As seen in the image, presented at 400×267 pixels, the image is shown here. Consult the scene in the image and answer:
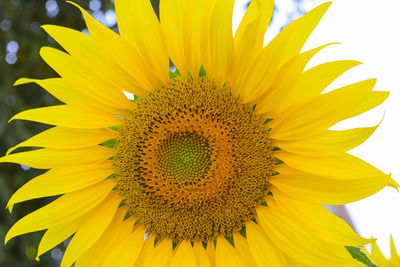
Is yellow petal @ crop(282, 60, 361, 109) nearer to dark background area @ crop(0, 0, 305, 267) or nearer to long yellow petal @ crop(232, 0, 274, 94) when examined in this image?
long yellow petal @ crop(232, 0, 274, 94)

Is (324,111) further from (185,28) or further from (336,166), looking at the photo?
(185,28)

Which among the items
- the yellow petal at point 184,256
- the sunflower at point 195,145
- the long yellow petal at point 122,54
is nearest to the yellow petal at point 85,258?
the sunflower at point 195,145

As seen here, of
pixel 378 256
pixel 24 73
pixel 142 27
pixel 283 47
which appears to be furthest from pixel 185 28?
pixel 24 73

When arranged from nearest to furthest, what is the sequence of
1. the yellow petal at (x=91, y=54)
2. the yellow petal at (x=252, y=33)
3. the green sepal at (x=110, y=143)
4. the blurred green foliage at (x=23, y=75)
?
1. the yellow petal at (x=252, y=33)
2. the yellow petal at (x=91, y=54)
3. the green sepal at (x=110, y=143)
4. the blurred green foliage at (x=23, y=75)

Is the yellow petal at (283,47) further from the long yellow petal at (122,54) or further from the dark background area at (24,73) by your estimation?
the dark background area at (24,73)

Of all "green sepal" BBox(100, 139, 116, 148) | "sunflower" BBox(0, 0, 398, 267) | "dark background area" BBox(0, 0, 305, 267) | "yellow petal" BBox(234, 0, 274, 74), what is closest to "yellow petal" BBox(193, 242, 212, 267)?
"sunflower" BBox(0, 0, 398, 267)
